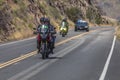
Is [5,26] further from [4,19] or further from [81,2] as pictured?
[81,2]

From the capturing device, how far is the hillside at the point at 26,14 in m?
43.3

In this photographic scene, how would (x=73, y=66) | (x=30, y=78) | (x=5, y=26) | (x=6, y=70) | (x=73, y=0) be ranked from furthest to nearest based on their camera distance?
(x=73, y=0)
(x=5, y=26)
(x=73, y=66)
(x=6, y=70)
(x=30, y=78)

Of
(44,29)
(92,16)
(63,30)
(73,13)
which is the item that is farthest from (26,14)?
(92,16)

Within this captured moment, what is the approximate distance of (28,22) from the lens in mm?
54219

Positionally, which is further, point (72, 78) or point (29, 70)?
point (29, 70)

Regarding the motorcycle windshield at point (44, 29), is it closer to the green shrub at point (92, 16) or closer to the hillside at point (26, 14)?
the hillside at point (26, 14)

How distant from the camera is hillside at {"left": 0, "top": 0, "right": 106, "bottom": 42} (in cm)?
4334

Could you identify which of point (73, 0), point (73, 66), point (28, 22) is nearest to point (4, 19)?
point (28, 22)

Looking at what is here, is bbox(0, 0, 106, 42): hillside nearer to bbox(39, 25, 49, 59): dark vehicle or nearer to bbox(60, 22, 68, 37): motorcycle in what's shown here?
bbox(60, 22, 68, 37): motorcycle

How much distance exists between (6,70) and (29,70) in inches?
31.9

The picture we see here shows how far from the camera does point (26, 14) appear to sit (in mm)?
56625

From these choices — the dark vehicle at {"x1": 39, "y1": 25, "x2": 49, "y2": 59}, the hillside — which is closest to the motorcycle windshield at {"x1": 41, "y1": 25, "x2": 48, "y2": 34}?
the dark vehicle at {"x1": 39, "y1": 25, "x2": 49, "y2": 59}

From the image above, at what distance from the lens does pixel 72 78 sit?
13508 millimetres

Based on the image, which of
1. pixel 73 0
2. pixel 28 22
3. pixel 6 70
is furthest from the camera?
pixel 73 0
